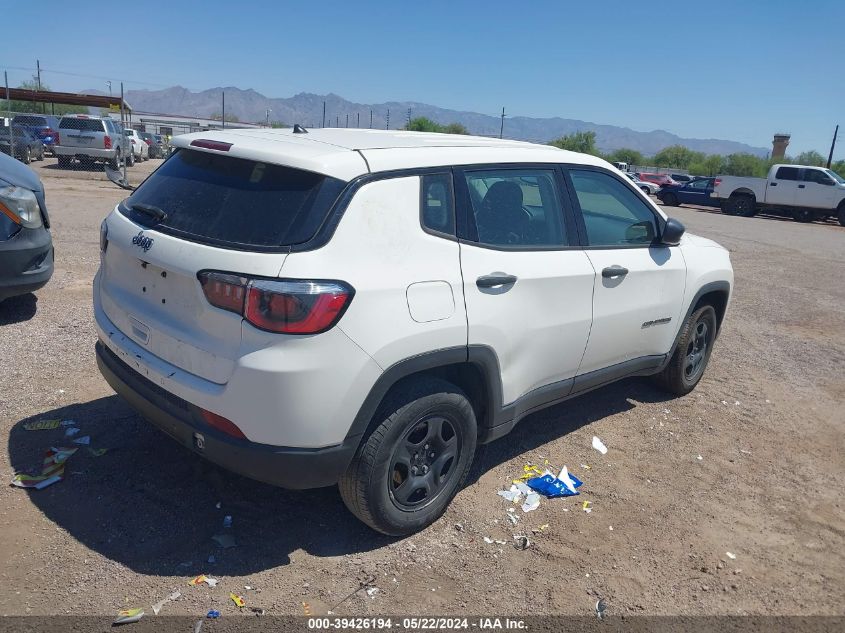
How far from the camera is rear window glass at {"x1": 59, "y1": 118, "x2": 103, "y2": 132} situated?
23500 millimetres

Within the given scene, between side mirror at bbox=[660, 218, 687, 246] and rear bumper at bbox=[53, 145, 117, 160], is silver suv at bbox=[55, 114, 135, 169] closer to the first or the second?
rear bumper at bbox=[53, 145, 117, 160]

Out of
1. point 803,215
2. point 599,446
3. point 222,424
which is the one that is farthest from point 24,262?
point 803,215

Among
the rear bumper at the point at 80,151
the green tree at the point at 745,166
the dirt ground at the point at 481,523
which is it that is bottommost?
the dirt ground at the point at 481,523

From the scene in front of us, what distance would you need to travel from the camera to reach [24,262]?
5637 mm

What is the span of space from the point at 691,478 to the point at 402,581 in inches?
84.4

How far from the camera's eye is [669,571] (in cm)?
336

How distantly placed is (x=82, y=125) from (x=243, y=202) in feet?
79.2

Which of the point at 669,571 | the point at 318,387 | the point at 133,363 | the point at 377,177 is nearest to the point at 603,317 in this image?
the point at 669,571

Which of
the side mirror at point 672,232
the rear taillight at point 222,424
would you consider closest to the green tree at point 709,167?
the side mirror at point 672,232

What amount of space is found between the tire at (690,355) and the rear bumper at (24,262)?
17.1ft

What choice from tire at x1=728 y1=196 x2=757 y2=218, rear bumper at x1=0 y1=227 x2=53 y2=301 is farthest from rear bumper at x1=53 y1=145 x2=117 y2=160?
tire at x1=728 y1=196 x2=757 y2=218

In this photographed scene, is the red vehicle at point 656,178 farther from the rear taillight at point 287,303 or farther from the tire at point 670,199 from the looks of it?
the rear taillight at point 287,303

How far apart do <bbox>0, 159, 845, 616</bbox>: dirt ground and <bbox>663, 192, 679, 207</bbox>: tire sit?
91.8 feet

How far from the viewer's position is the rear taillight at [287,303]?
2729mm
